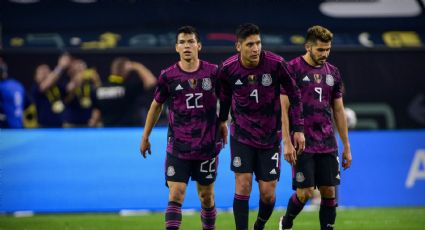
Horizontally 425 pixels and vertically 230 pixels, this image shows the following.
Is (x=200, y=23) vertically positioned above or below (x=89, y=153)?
above

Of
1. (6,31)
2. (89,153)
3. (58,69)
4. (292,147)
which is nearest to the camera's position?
(292,147)

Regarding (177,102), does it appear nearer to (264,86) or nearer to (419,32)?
(264,86)

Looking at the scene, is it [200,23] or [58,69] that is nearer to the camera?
[58,69]

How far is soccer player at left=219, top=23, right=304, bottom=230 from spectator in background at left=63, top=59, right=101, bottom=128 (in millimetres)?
8041

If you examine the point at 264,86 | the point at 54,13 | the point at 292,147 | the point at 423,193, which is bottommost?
the point at 423,193

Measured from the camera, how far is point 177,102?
388 inches

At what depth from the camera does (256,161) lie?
32.9ft

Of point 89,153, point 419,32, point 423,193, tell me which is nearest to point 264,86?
point 89,153

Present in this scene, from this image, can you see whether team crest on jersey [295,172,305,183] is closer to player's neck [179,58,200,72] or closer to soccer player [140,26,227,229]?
soccer player [140,26,227,229]

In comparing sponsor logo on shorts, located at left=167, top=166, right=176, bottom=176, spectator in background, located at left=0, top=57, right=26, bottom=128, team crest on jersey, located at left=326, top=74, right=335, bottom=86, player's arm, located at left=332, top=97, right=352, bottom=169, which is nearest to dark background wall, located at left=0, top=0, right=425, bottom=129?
spectator in background, located at left=0, top=57, right=26, bottom=128

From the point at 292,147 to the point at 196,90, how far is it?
1132 mm

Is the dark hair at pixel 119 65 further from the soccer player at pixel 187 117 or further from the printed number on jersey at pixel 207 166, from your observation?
the printed number on jersey at pixel 207 166

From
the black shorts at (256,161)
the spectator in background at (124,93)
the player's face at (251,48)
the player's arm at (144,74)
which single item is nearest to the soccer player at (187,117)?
the black shorts at (256,161)

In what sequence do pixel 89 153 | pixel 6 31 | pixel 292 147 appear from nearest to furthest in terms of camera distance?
pixel 292 147 → pixel 89 153 → pixel 6 31
